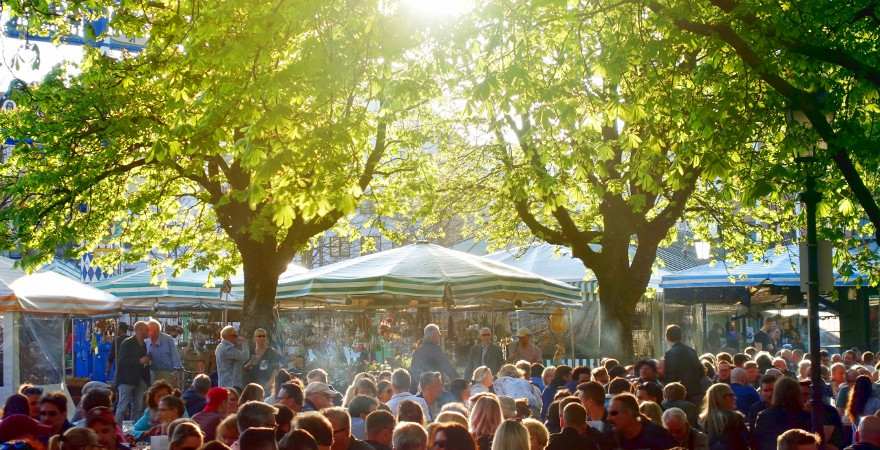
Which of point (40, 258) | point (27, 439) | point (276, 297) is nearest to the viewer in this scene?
point (27, 439)

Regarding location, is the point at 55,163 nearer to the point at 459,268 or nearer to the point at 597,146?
the point at 459,268

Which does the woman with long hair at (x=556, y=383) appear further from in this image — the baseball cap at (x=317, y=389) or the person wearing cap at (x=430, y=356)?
the baseball cap at (x=317, y=389)

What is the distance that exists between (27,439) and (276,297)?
10605 mm

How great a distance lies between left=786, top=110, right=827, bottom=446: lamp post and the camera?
10.7 m

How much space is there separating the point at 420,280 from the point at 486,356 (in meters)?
1.83

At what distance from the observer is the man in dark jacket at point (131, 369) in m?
18.0

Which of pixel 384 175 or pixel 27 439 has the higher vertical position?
pixel 384 175

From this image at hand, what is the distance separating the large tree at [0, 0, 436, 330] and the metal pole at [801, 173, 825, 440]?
4.18 metres

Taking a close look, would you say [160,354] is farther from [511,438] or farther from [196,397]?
[511,438]

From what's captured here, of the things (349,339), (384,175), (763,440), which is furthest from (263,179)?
(349,339)

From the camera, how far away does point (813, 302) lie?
11.0 meters

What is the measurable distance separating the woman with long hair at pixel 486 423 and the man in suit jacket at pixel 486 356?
853 cm

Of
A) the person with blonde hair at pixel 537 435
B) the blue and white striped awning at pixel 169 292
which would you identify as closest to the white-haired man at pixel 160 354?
the blue and white striped awning at pixel 169 292

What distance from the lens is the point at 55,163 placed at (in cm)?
1834
